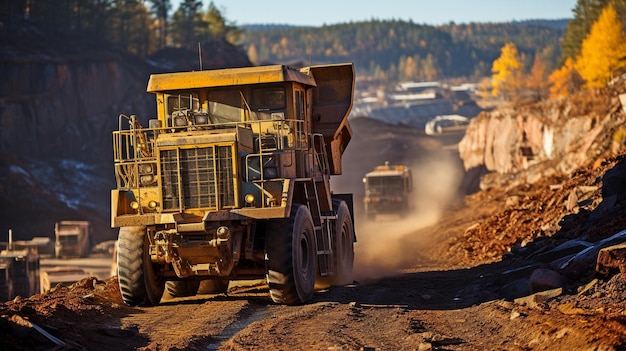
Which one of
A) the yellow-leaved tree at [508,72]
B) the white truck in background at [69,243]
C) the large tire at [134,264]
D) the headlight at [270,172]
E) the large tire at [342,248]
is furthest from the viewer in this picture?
the yellow-leaved tree at [508,72]

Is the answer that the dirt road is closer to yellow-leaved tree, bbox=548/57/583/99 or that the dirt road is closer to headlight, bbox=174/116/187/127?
headlight, bbox=174/116/187/127

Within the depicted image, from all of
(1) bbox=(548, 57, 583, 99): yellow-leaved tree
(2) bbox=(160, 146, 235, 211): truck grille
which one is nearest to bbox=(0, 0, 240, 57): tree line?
(1) bbox=(548, 57, 583, 99): yellow-leaved tree

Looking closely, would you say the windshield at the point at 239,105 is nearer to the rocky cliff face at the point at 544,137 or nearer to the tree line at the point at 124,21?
the rocky cliff face at the point at 544,137

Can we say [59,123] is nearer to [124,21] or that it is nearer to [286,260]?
[124,21]

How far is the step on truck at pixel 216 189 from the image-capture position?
17516 mm

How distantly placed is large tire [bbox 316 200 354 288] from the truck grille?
216 inches

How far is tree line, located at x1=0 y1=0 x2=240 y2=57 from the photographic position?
9156cm

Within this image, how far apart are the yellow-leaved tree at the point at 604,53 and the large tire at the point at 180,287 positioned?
59.5 m

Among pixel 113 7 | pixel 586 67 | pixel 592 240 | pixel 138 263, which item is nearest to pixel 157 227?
pixel 138 263

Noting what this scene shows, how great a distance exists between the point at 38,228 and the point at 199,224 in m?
49.0

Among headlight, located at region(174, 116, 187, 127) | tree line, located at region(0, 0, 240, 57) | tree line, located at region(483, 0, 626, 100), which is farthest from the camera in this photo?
tree line, located at region(0, 0, 240, 57)

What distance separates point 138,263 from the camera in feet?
58.7

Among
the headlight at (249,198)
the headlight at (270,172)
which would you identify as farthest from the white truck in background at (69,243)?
the headlight at (249,198)

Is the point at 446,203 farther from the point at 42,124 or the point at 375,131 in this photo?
the point at 375,131
